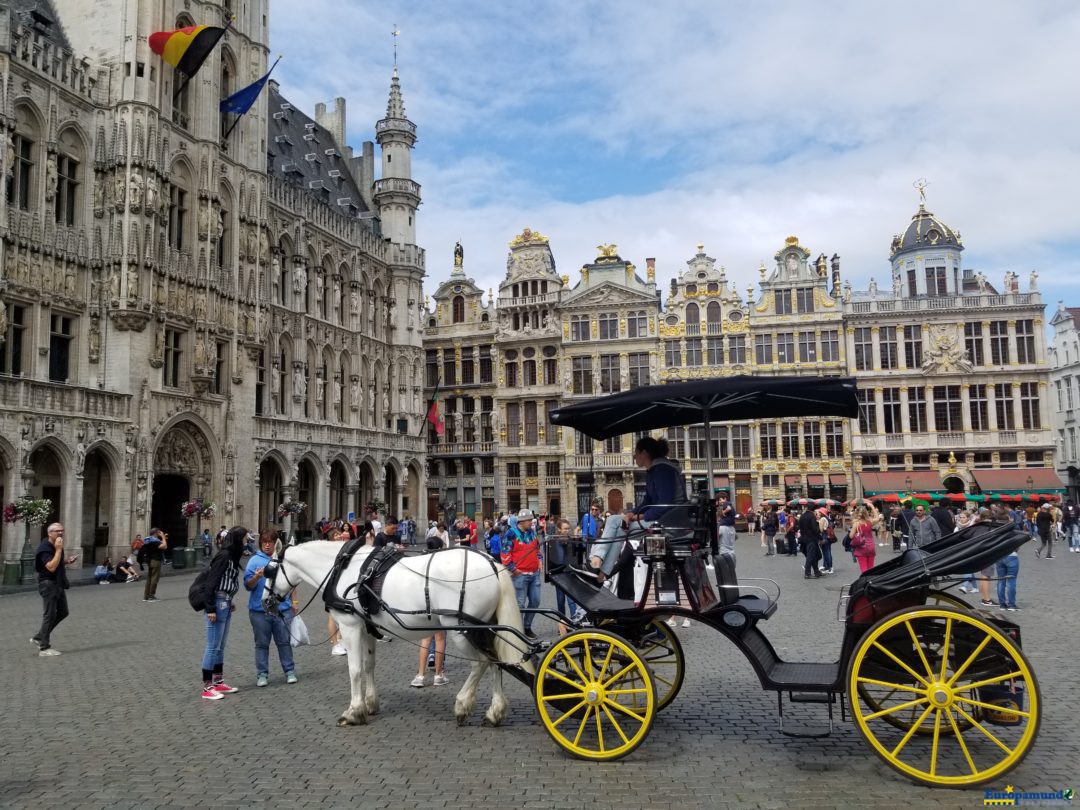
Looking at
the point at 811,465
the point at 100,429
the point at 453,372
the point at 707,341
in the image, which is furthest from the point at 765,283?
the point at 100,429

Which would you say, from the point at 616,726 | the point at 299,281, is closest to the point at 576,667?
the point at 616,726

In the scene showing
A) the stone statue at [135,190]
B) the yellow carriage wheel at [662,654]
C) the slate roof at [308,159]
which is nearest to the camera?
the yellow carriage wheel at [662,654]

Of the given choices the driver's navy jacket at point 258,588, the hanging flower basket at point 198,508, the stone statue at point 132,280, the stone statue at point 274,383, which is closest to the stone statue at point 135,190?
the stone statue at point 132,280

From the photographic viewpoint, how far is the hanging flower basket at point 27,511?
21062 millimetres

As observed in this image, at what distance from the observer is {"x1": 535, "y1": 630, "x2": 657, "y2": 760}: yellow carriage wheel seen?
6.23 meters

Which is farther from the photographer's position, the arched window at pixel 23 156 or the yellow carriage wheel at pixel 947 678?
the arched window at pixel 23 156

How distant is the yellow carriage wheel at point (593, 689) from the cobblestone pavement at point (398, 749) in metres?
0.19

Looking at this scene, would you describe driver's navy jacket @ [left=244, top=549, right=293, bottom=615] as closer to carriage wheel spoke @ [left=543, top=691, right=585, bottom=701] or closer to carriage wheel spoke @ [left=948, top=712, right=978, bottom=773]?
carriage wheel spoke @ [left=543, top=691, right=585, bottom=701]

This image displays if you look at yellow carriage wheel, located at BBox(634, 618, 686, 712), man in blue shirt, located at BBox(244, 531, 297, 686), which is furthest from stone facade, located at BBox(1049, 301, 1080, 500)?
man in blue shirt, located at BBox(244, 531, 297, 686)

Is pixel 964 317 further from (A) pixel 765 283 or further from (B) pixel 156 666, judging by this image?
(B) pixel 156 666

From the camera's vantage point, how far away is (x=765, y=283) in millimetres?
49312

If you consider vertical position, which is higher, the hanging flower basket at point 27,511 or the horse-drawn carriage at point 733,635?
the hanging flower basket at point 27,511

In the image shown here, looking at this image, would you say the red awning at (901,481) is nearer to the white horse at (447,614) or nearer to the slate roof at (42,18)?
the slate roof at (42,18)

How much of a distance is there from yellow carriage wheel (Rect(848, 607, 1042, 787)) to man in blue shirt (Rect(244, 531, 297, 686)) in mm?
5987
